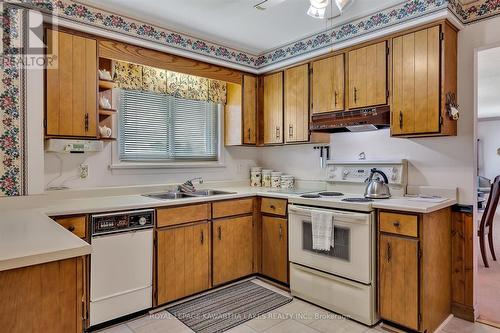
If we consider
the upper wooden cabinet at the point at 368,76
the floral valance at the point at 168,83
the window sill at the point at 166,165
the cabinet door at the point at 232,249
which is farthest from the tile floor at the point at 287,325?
the floral valance at the point at 168,83

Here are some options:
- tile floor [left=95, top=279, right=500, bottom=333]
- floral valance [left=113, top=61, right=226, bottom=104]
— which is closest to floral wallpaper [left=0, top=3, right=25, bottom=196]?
floral valance [left=113, top=61, right=226, bottom=104]

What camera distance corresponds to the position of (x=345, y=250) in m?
Answer: 2.53

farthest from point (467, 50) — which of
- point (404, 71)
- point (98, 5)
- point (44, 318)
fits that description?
point (44, 318)

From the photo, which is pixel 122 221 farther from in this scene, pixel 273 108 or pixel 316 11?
pixel 273 108

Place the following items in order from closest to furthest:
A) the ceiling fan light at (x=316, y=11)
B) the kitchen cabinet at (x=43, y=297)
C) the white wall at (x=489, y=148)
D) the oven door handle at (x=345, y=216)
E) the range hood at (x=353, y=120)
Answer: the kitchen cabinet at (x=43, y=297)
the ceiling fan light at (x=316, y=11)
the oven door handle at (x=345, y=216)
the range hood at (x=353, y=120)
the white wall at (x=489, y=148)

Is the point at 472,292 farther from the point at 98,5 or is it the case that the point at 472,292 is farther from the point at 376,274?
the point at 98,5

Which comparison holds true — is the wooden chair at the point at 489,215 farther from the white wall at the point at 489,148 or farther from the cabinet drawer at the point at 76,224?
the white wall at the point at 489,148

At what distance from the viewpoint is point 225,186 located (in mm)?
3791

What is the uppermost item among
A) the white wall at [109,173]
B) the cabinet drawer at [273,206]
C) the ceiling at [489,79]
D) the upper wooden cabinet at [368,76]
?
the ceiling at [489,79]

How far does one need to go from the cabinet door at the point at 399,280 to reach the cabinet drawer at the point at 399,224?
0.05 meters

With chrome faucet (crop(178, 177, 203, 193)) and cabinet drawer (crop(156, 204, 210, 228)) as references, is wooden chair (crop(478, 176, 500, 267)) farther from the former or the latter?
chrome faucet (crop(178, 177, 203, 193))

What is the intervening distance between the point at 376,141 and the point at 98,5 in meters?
2.70

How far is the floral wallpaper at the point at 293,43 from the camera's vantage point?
2.44 metres

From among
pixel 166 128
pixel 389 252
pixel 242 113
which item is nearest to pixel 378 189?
pixel 389 252
